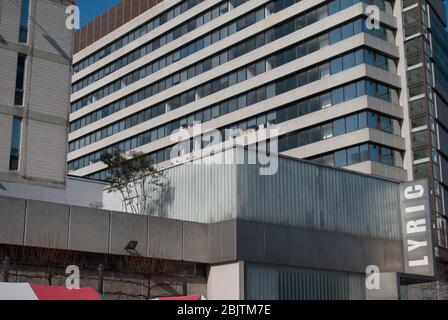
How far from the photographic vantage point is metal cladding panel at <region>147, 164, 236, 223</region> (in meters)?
30.7

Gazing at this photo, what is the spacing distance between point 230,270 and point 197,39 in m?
51.5

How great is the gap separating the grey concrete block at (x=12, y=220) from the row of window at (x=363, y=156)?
39.0 meters

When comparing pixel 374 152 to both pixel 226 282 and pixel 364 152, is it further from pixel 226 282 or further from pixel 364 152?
pixel 226 282

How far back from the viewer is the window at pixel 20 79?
3731 centimetres

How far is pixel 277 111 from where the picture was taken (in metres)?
67.2

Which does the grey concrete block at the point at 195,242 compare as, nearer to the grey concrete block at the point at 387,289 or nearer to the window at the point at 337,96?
the grey concrete block at the point at 387,289

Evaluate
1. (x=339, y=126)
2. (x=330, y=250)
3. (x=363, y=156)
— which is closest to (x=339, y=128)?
(x=339, y=126)

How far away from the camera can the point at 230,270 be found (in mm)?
29719

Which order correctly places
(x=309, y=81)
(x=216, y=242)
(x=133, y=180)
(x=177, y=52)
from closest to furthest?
(x=216, y=242)
(x=133, y=180)
(x=309, y=81)
(x=177, y=52)

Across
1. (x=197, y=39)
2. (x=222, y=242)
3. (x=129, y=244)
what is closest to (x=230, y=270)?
(x=222, y=242)

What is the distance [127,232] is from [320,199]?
9.57 meters

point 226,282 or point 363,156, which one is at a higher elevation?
point 363,156

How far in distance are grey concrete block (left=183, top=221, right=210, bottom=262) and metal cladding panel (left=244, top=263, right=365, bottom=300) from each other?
2148 millimetres

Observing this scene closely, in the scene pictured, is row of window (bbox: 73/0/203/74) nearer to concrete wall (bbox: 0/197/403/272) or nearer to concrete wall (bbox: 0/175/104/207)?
concrete wall (bbox: 0/175/104/207)
